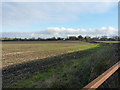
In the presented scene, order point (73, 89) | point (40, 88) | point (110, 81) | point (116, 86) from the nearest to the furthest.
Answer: point (116, 86) → point (110, 81) → point (73, 89) → point (40, 88)

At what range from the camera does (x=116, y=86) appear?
9.84 ft

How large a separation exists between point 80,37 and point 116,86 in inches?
3487

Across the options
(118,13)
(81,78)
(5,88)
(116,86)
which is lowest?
(5,88)

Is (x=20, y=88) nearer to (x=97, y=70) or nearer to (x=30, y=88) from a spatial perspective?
(x=30, y=88)

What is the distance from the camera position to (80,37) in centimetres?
8962

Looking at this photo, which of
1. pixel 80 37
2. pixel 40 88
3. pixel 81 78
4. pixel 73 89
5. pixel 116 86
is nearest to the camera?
pixel 116 86

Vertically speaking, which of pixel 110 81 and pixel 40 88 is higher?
pixel 110 81

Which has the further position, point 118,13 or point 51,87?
point 118,13

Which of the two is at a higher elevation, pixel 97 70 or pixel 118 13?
pixel 118 13

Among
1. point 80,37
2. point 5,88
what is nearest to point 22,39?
point 80,37

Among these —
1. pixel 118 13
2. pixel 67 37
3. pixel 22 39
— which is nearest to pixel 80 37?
pixel 67 37

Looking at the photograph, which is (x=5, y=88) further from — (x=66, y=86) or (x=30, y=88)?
(x=66, y=86)

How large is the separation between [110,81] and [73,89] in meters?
1.38

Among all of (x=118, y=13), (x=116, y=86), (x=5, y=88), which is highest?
(x=118, y=13)
